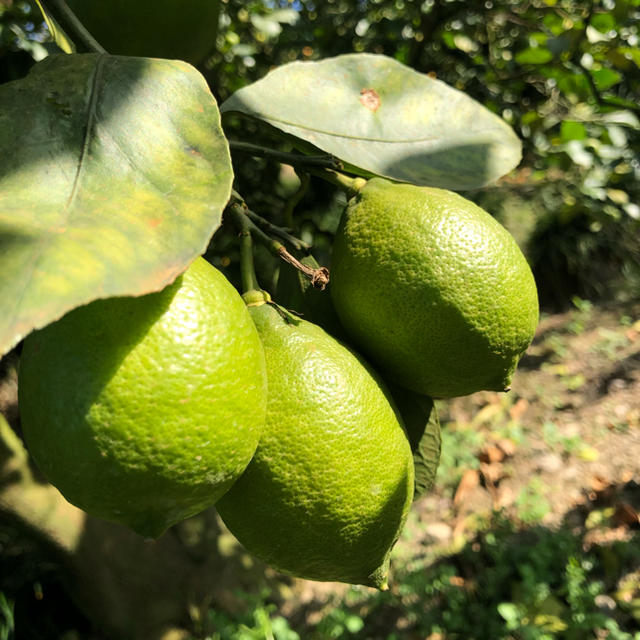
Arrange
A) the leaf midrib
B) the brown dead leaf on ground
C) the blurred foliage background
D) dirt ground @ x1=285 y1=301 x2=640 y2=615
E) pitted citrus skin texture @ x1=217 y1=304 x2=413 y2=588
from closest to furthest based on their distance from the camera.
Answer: the leaf midrib
pitted citrus skin texture @ x1=217 y1=304 x2=413 y2=588
the blurred foliage background
dirt ground @ x1=285 y1=301 x2=640 y2=615
the brown dead leaf on ground

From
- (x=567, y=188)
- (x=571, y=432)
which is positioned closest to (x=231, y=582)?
(x=571, y=432)

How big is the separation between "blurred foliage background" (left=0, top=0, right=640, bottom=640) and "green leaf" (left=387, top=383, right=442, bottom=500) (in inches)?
38.2

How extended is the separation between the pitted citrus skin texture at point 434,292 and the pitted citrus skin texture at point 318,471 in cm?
7

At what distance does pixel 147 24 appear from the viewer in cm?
95

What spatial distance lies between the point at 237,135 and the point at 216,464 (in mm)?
1515

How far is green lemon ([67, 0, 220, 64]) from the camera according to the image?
0.92m

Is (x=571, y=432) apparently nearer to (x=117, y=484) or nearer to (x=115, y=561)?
(x=115, y=561)

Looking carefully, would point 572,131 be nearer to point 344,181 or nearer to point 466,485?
point 344,181

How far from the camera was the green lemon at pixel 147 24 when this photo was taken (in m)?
0.92

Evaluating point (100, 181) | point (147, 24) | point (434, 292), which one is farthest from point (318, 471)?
point (147, 24)

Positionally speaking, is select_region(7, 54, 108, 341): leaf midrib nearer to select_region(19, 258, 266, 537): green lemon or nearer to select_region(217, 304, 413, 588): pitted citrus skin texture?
select_region(19, 258, 266, 537): green lemon

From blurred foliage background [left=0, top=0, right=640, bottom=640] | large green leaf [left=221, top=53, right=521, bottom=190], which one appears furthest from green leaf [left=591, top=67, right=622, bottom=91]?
large green leaf [left=221, top=53, right=521, bottom=190]

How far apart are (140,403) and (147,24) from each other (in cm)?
67

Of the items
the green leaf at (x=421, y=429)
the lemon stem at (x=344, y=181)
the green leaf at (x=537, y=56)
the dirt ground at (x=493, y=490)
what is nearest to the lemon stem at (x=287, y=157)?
the lemon stem at (x=344, y=181)
